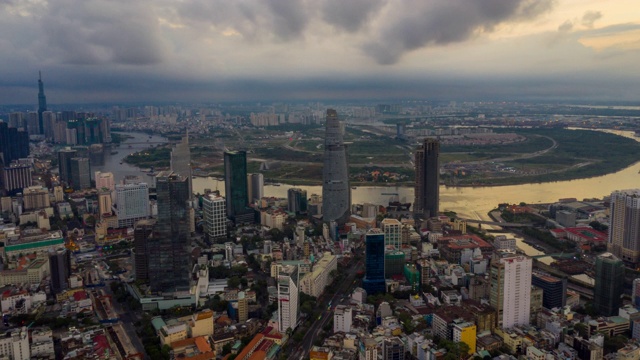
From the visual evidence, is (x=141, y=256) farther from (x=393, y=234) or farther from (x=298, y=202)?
(x=298, y=202)

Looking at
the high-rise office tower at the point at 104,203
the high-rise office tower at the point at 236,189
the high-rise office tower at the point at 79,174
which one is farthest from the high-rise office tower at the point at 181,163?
the high-rise office tower at the point at 79,174

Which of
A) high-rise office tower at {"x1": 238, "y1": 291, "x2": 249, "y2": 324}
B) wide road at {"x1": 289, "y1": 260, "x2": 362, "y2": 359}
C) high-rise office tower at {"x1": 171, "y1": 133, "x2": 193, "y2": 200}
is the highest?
high-rise office tower at {"x1": 171, "y1": 133, "x2": 193, "y2": 200}

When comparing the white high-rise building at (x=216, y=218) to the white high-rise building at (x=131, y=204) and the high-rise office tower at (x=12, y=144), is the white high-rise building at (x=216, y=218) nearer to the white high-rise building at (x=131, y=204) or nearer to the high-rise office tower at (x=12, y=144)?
the white high-rise building at (x=131, y=204)

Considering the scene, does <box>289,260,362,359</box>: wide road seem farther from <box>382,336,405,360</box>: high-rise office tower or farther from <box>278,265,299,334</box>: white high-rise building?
<box>382,336,405,360</box>: high-rise office tower

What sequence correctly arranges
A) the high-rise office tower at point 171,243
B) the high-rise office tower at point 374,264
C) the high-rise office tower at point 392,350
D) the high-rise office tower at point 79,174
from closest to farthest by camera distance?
the high-rise office tower at point 392,350 → the high-rise office tower at point 171,243 → the high-rise office tower at point 374,264 → the high-rise office tower at point 79,174

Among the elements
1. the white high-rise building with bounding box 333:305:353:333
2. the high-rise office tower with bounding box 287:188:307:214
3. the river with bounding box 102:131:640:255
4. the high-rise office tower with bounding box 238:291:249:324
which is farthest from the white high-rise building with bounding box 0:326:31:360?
the river with bounding box 102:131:640:255

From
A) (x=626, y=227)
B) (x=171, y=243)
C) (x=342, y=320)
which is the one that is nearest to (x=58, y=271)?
(x=171, y=243)

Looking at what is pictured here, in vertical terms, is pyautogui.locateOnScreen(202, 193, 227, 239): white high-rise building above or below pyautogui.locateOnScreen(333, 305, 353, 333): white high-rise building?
above
